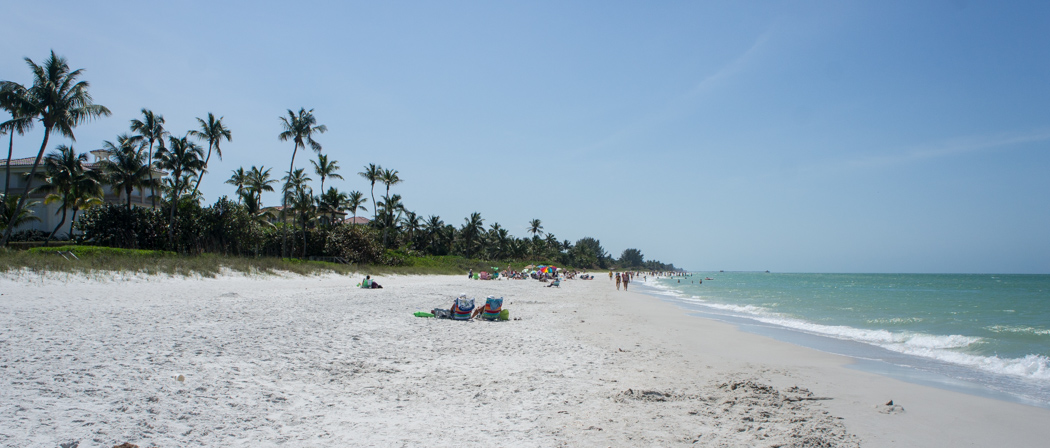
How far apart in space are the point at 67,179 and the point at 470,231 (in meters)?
51.0

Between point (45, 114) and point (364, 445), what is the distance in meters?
31.1

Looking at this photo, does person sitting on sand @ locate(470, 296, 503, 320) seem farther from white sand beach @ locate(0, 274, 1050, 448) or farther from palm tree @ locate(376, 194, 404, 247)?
palm tree @ locate(376, 194, 404, 247)

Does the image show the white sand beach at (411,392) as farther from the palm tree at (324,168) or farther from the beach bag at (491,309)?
the palm tree at (324,168)

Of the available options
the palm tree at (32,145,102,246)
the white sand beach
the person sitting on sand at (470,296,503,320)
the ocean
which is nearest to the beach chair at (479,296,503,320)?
the person sitting on sand at (470,296,503,320)

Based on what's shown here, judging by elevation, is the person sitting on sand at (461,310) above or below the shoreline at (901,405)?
above

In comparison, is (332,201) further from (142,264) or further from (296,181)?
(142,264)

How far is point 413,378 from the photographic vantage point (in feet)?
20.1

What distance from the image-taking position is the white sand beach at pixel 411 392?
4.22 metres

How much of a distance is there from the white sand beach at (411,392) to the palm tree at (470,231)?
224 feet

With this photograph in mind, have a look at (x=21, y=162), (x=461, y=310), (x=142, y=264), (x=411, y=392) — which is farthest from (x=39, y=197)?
(x=411, y=392)

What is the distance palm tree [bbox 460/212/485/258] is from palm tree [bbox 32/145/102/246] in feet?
159

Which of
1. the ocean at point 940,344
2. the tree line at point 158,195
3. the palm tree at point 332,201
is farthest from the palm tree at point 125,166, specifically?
the ocean at point 940,344

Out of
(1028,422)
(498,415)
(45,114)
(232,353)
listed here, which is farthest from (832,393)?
(45,114)

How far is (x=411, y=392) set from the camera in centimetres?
554
